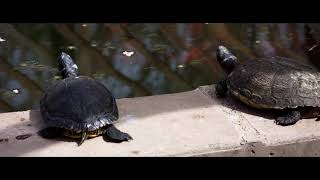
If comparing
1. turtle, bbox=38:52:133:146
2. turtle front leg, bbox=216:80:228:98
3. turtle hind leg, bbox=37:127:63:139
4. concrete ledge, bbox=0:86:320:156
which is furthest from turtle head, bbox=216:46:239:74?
turtle hind leg, bbox=37:127:63:139

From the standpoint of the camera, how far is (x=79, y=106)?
12.5ft

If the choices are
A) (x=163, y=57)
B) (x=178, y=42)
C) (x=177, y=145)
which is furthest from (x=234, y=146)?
(x=178, y=42)

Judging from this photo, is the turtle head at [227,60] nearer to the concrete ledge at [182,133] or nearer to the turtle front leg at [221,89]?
the turtle front leg at [221,89]

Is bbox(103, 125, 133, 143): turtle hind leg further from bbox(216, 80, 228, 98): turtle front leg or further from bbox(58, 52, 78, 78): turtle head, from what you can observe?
bbox(216, 80, 228, 98): turtle front leg

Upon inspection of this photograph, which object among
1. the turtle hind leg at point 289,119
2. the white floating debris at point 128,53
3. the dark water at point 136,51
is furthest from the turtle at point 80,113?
the white floating debris at point 128,53

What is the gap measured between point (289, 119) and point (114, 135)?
131 centimetres

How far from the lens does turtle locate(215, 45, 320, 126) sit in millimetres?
4066

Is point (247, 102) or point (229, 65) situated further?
point (229, 65)

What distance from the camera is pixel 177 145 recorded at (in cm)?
371

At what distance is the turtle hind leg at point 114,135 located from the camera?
3740 millimetres

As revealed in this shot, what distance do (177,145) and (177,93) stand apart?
3.21 ft

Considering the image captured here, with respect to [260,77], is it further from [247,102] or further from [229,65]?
[229,65]

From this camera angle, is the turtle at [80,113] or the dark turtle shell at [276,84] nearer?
the turtle at [80,113]

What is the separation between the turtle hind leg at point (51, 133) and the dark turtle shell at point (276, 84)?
4.61 ft
